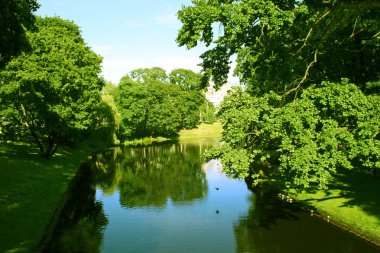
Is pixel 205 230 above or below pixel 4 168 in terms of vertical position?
below

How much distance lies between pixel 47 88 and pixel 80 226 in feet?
75.9

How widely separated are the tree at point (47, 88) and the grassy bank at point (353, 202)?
30.2m

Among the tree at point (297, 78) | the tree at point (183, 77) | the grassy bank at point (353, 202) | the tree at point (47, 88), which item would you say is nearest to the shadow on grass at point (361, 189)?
the grassy bank at point (353, 202)

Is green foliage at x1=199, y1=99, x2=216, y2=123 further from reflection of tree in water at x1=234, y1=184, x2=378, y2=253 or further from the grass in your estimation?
reflection of tree in water at x1=234, y1=184, x2=378, y2=253

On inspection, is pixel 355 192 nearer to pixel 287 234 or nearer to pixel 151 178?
pixel 287 234

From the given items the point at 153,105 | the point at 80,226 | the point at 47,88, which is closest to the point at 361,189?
the point at 80,226

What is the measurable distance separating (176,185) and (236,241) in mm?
19135

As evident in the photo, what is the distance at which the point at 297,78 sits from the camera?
30.0 metres

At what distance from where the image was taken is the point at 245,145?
26.4 meters

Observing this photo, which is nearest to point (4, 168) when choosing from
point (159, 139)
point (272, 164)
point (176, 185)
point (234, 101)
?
point (176, 185)

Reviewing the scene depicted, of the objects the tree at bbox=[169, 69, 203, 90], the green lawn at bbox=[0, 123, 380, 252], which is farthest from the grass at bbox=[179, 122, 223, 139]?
the green lawn at bbox=[0, 123, 380, 252]

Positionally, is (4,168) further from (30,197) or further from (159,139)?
(159,139)

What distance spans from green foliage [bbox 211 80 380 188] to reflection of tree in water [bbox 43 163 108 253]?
10639 millimetres

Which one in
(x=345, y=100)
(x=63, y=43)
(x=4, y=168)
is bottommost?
(x=4, y=168)
